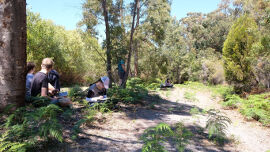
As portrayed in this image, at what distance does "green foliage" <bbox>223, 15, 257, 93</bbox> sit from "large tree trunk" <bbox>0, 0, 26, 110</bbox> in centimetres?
795

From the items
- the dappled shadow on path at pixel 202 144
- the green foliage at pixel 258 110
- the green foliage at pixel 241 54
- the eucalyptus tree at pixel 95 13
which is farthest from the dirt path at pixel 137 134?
the eucalyptus tree at pixel 95 13

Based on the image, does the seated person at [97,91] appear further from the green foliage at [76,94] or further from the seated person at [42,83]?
the green foliage at [76,94]

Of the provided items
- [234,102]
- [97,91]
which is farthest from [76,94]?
[234,102]

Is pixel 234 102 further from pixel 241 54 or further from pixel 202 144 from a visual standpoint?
pixel 202 144

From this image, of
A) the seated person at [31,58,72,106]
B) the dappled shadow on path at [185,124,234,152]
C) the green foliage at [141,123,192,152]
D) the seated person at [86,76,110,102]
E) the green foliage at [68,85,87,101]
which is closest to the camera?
the green foliage at [141,123,192,152]

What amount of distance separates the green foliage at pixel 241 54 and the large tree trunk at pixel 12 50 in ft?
26.1

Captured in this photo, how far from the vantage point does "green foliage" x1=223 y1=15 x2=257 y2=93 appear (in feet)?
25.4

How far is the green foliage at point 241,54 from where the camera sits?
7.73 meters

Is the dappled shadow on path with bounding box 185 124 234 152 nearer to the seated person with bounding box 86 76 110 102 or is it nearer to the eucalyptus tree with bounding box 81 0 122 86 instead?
the seated person with bounding box 86 76 110 102

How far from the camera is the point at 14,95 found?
3232 millimetres

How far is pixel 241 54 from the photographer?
26.2 feet

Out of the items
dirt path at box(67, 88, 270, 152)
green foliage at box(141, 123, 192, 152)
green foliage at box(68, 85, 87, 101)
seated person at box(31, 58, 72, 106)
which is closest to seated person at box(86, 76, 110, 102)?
dirt path at box(67, 88, 270, 152)

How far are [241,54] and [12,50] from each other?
846 cm

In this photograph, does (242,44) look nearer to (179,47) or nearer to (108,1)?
(108,1)
